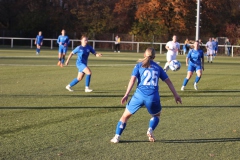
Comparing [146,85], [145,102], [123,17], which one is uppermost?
[123,17]

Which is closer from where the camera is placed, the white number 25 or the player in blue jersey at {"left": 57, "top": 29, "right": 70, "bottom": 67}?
the white number 25

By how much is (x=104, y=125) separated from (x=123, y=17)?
5669cm

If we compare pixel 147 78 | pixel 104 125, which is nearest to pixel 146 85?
pixel 147 78

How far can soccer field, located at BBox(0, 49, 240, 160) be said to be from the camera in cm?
778

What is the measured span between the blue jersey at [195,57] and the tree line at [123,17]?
137 ft

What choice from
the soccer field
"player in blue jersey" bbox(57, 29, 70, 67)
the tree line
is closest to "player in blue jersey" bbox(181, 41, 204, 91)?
the soccer field

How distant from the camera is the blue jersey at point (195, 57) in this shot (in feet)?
54.7

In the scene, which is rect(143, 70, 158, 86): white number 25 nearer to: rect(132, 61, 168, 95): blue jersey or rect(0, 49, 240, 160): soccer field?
rect(132, 61, 168, 95): blue jersey

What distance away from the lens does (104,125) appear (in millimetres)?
9992

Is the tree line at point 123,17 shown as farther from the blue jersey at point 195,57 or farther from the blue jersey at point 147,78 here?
the blue jersey at point 147,78

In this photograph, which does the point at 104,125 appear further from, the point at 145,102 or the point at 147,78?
the point at 147,78

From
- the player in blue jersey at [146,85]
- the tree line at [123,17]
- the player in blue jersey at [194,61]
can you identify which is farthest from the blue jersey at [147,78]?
the tree line at [123,17]

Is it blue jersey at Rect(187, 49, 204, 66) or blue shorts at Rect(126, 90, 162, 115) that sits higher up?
blue jersey at Rect(187, 49, 204, 66)

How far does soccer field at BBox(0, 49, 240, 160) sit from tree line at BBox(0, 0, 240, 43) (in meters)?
43.4
